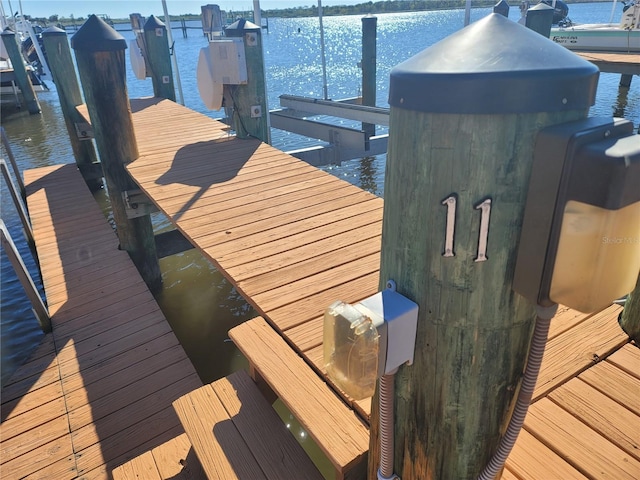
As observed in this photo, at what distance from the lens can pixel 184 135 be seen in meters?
6.82

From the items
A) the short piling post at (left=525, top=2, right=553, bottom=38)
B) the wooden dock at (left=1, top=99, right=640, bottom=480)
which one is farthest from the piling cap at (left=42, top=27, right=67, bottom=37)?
the short piling post at (left=525, top=2, right=553, bottom=38)

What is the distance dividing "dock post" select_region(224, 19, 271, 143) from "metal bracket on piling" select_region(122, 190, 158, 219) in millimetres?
1730

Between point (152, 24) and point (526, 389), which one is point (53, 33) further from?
point (526, 389)

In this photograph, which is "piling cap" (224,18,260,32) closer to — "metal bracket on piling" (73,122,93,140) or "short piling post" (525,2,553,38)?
"metal bracket on piling" (73,122,93,140)

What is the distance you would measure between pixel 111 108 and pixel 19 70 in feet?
62.9

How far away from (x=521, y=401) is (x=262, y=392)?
1.60m

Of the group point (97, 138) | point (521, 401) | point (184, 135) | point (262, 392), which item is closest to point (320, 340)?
point (262, 392)

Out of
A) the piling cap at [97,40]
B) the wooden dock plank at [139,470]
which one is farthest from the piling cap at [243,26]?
the wooden dock plank at [139,470]

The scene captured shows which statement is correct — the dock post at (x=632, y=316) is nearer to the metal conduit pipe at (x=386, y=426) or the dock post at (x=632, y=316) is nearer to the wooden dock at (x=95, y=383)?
the metal conduit pipe at (x=386, y=426)

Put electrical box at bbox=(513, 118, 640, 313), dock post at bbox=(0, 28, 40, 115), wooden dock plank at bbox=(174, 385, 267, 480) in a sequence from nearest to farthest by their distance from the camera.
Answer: electrical box at bbox=(513, 118, 640, 313)
wooden dock plank at bbox=(174, 385, 267, 480)
dock post at bbox=(0, 28, 40, 115)

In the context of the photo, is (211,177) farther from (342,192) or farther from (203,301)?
(203,301)

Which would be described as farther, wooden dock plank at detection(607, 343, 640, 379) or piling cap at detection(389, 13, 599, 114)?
wooden dock plank at detection(607, 343, 640, 379)

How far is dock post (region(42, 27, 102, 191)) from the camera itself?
847 centimetres

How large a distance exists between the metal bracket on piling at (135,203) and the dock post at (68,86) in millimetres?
3929
